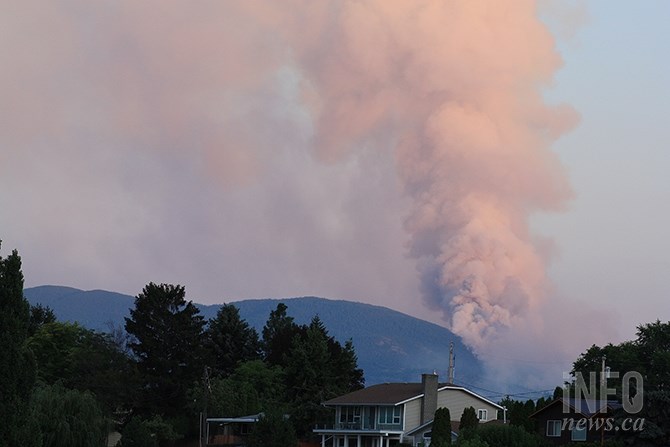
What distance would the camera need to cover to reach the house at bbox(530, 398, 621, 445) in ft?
240

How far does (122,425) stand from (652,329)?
5755 centimetres

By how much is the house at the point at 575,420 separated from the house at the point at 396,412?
1256 centimetres

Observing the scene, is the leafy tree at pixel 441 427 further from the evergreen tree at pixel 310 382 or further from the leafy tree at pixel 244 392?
the leafy tree at pixel 244 392

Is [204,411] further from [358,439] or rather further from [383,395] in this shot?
[383,395]

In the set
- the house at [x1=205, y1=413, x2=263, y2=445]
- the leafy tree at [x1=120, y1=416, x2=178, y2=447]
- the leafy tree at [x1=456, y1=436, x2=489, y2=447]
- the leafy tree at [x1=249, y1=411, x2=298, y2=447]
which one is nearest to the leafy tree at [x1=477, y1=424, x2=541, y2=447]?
the leafy tree at [x1=456, y1=436, x2=489, y2=447]

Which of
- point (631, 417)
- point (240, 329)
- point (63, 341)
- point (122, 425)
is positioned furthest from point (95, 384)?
point (631, 417)

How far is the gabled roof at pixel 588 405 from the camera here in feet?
241

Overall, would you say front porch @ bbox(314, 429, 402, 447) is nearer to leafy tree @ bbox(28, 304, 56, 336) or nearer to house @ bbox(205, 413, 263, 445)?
house @ bbox(205, 413, 263, 445)

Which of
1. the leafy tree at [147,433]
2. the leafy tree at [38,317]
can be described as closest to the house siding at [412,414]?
the leafy tree at [147,433]

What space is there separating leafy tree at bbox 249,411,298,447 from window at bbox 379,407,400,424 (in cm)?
874

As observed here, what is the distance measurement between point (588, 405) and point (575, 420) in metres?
1.56

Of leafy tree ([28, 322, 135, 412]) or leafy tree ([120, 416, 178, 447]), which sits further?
leafy tree ([28, 322, 135, 412])

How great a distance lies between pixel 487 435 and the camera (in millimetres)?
73500

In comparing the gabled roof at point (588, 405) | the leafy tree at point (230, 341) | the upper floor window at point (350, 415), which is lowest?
the upper floor window at point (350, 415)
